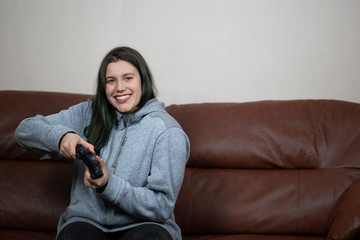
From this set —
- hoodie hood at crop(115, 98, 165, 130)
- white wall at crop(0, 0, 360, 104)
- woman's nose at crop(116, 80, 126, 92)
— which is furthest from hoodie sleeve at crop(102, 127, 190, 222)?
Answer: white wall at crop(0, 0, 360, 104)

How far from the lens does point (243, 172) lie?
79.4 inches

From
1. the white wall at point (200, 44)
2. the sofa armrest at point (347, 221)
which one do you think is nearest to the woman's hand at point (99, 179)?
the sofa armrest at point (347, 221)

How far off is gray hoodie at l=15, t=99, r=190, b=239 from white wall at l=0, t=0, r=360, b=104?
0.80 m

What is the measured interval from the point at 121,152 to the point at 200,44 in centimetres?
106

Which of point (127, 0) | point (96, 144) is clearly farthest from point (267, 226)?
point (127, 0)

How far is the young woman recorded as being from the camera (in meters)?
1.42

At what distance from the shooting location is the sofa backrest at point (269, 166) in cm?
189

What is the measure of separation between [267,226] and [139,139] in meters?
0.76

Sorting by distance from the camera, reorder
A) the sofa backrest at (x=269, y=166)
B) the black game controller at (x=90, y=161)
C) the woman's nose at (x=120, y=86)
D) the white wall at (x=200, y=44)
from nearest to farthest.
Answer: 1. the black game controller at (x=90, y=161)
2. the woman's nose at (x=120, y=86)
3. the sofa backrest at (x=269, y=166)
4. the white wall at (x=200, y=44)

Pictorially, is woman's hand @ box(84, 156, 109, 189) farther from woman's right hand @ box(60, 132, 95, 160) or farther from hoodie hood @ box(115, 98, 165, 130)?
hoodie hood @ box(115, 98, 165, 130)

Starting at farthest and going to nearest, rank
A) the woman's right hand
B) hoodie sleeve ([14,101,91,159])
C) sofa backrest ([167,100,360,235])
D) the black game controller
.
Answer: sofa backrest ([167,100,360,235]), hoodie sleeve ([14,101,91,159]), the woman's right hand, the black game controller

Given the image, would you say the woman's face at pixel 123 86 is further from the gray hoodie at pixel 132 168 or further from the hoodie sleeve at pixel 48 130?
the hoodie sleeve at pixel 48 130

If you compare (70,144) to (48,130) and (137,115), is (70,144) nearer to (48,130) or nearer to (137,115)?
(48,130)

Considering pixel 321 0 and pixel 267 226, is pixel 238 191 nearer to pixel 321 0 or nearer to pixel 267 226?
pixel 267 226
